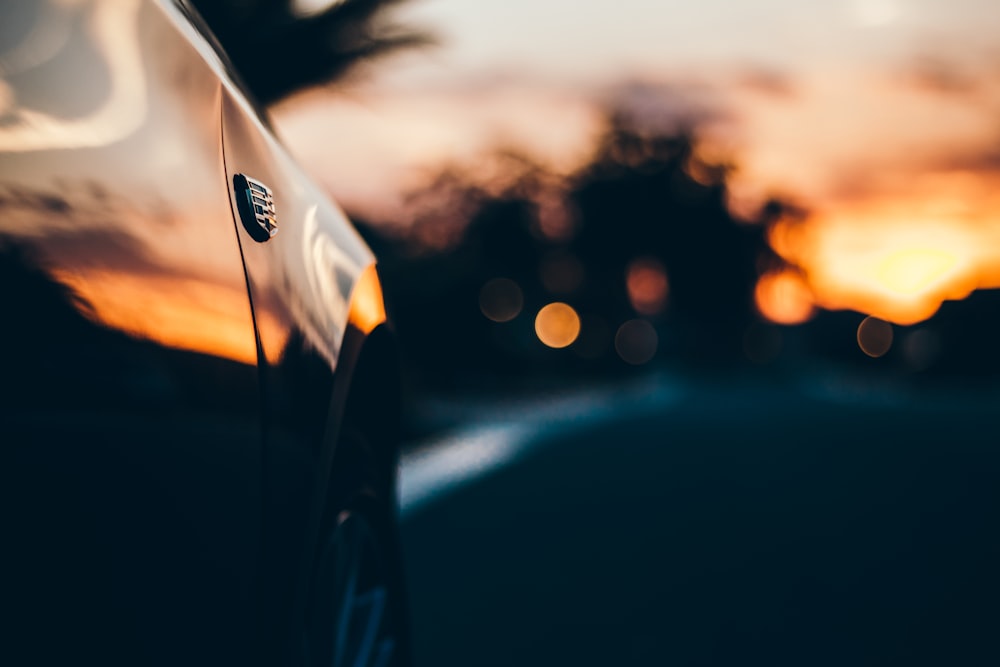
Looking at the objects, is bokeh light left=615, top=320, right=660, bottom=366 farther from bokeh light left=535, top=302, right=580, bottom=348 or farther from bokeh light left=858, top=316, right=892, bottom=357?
bokeh light left=858, top=316, right=892, bottom=357

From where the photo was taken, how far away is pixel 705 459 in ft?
39.3

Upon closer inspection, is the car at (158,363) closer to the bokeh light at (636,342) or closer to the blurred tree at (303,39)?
the blurred tree at (303,39)

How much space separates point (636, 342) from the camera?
97.6 m

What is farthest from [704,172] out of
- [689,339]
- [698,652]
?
[698,652]

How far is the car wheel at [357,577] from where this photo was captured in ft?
7.26

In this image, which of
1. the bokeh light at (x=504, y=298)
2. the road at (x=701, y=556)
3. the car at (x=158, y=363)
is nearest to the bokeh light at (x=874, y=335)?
the bokeh light at (x=504, y=298)

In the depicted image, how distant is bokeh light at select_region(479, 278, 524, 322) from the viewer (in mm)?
69231

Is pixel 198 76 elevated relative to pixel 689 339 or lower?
lower

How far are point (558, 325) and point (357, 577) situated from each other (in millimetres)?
87950

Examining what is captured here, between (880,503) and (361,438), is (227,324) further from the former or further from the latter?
(880,503)

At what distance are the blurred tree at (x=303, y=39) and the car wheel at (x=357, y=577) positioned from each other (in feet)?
11.7

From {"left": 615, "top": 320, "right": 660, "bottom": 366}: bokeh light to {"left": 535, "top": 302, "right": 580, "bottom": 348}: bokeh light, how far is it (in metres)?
5.31

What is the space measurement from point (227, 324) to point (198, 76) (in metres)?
0.44

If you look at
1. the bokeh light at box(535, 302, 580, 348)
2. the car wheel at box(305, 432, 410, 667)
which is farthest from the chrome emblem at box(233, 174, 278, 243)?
the bokeh light at box(535, 302, 580, 348)
